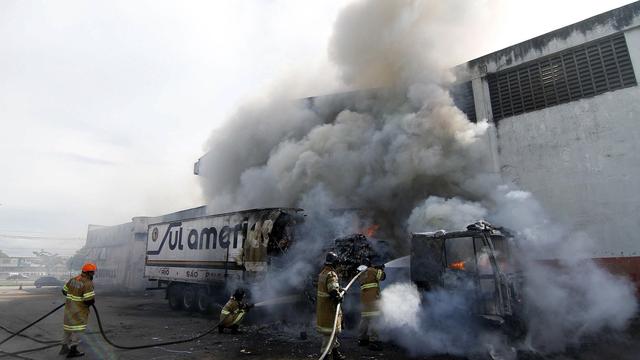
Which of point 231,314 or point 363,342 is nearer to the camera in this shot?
point 363,342

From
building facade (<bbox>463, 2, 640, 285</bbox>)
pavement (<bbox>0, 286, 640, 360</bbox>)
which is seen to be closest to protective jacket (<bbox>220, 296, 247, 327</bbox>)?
pavement (<bbox>0, 286, 640, 360</bbox>)

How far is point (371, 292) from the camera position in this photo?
6500 mm

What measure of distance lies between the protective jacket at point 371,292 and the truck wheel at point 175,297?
8160 mm

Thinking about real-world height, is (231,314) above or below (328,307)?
below

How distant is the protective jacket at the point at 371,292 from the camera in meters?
6.45

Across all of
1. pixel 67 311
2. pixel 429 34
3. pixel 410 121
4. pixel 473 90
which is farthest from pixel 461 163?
pixel 67 311

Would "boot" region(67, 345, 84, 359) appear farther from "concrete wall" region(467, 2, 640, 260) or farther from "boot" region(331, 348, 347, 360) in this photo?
"concrete wall" region(467, 2, 640, 260)

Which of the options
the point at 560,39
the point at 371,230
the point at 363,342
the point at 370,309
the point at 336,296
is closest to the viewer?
the point at 336,296

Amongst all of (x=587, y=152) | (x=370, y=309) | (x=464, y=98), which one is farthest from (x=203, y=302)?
(x=587, y=152)

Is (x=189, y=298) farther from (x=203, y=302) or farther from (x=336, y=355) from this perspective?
(x=336, y=355)

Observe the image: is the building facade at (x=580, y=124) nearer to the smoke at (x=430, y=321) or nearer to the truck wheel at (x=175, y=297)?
the smoke at (x=430, y=321)

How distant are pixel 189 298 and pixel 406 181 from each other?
25.7 feet

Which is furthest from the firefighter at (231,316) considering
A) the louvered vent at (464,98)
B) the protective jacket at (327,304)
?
the louvered vent at (464,98)

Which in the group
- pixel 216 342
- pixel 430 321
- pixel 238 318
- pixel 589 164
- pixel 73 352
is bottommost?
pixel 216 342
